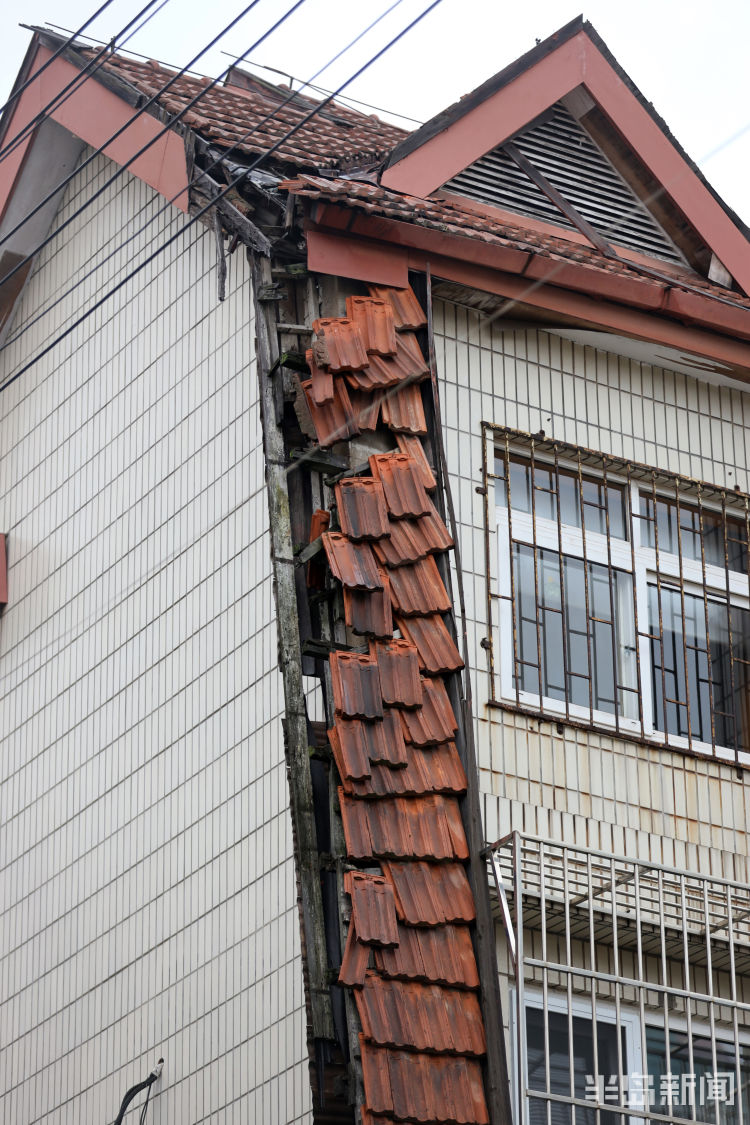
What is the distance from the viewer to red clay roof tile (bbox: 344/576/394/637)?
11.0m

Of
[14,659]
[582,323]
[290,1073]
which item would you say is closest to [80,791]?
[14,659]

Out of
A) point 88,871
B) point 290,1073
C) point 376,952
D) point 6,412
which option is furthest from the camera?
point 6,412

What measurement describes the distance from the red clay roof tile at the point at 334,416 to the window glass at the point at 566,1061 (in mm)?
3631

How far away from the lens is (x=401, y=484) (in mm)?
11422

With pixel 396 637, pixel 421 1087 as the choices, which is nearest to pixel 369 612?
pixel 396 637

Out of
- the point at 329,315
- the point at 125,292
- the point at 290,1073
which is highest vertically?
the point at 125,292

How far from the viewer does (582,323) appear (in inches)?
503

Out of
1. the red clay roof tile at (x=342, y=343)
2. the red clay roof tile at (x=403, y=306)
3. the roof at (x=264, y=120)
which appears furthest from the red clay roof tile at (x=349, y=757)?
the roof at (x=264, y=120)

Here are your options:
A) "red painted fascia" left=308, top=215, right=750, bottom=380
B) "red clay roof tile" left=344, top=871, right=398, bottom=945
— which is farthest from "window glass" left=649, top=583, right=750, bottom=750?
"red clay roof tile" left=344, top=871, right=398, bottom=945

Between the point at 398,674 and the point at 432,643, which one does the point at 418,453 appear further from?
the point at 398,674

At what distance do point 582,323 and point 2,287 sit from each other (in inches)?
246

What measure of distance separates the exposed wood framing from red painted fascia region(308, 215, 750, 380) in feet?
2.06

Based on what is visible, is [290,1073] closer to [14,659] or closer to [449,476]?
[449,476]

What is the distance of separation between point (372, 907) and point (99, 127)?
724 centimetres
